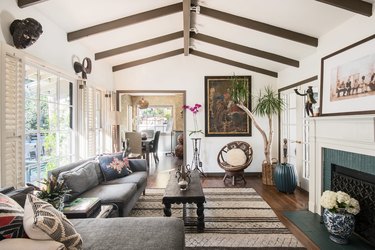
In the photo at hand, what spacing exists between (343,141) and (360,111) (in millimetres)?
386

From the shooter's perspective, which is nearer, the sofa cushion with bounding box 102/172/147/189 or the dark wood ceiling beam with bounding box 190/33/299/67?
the sofa cushion with bounding box 102/172/147/189

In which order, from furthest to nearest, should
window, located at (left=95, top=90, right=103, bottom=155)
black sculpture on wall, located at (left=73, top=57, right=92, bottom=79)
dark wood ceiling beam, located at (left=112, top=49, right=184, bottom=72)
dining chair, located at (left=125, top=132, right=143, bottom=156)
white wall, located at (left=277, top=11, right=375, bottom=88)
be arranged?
dining chair, located at (left=125, top=132, right=143, bottom=156) → dark wood ceiling beam, located at (left=112, top=49, right=184, bottom=72) → window, located at (left=95, top=90, right=103, bottom=155) → black sculpture on wall, located at (left=73, top=57, right=92, bottom=79) → white wall, located at (left=277, top=11, right=375, bottom=88)

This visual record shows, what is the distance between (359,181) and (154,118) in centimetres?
896

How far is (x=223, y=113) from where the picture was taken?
6.02 meters

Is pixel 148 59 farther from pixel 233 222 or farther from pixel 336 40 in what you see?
pixel 233 222

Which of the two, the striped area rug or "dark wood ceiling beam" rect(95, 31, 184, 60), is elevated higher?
"dark wood ceiling beam" rect(95, 31, 184, 60)

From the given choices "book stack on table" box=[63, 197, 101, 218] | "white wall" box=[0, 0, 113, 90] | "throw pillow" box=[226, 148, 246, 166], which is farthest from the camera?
"throw pillow" box=[226, 148, 246, 166]

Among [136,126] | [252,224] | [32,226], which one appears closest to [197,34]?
[252,224]

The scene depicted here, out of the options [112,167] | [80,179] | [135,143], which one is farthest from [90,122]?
[135,143]

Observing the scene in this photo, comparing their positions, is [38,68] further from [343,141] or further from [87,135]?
[343,141]

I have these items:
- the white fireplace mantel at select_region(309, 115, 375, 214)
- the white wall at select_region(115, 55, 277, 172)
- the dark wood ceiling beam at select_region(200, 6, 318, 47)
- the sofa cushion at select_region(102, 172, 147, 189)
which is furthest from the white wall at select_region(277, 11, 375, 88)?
the sofa cushion at select_region(102, 172, 147, 189)

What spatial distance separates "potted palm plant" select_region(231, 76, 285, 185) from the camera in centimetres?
517

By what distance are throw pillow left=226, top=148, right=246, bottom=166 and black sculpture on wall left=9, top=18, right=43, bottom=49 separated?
4218 millimetres

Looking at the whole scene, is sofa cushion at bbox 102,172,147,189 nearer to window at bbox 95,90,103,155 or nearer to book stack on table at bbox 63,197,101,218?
book stack on table at bbox 63,197,101,218
